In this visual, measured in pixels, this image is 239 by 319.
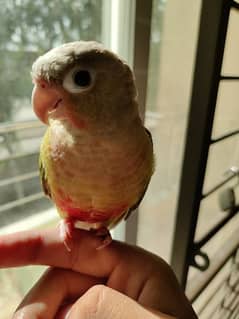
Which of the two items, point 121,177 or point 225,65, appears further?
point 225,65

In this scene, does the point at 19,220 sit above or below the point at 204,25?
below

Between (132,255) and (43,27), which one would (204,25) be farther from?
(132,255)

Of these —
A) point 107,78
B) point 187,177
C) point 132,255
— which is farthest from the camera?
point 187,177

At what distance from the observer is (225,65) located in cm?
68

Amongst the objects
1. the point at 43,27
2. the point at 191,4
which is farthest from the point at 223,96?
the point at 43,27

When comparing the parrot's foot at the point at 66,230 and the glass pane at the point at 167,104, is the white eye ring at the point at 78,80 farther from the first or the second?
the glass pane at the point at 167,104

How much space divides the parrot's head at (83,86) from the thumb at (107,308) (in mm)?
179

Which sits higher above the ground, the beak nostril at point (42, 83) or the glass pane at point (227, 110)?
the beak nostril at point (42, 83)

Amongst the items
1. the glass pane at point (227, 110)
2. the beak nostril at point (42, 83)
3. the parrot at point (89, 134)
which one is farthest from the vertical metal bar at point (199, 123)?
the beak nostril at point (42, 83)

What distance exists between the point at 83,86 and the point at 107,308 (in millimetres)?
218

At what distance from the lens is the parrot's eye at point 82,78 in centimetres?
29

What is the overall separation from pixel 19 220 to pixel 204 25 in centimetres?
46

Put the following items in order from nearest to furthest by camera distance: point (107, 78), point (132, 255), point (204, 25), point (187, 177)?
point (107, 78)
point (132, 255)
point (204, 25)
point (187, 177)

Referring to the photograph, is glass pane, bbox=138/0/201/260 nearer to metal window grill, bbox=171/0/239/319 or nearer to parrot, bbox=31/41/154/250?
metal window grill, bbox=171/0/239/319
